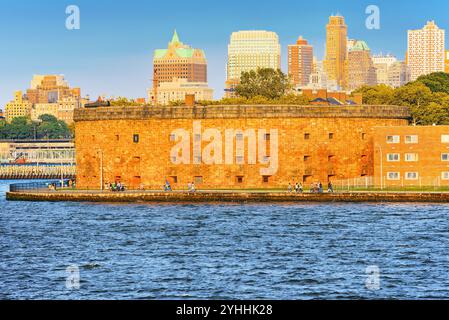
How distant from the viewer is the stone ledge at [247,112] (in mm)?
89125

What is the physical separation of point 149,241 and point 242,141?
34.2 metres

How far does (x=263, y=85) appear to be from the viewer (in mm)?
157000

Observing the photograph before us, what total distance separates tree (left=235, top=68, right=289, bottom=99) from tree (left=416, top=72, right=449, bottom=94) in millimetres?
20540

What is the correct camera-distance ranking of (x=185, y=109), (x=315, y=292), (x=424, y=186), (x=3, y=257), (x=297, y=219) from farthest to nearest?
(x=185, y=109) → (x=424, y=186) → (x=297, y=219) → (x=3, y=257) → (x=315, y=292)

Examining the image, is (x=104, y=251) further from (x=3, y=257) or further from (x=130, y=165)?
(x=130, y=165)

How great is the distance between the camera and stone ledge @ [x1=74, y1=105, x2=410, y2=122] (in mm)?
89125

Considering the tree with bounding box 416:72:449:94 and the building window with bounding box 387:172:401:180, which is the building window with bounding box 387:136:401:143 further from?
the tree with bounding box 416:72:449:94

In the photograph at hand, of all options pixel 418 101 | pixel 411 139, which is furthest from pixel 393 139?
pixel 418 101

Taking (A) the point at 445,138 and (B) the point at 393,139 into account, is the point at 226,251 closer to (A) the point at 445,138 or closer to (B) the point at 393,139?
(B) the point at 393,139

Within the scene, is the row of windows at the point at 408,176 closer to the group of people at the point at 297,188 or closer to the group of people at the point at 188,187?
the group of people at the point at 297,188

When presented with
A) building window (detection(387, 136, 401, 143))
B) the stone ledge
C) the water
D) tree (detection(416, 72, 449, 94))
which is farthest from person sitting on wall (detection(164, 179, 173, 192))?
tree (detection(416, 72, 449, 94))

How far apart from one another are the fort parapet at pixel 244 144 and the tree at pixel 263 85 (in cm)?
6245

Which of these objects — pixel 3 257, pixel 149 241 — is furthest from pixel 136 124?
pixel 3 257

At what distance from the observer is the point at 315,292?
38.8 m
